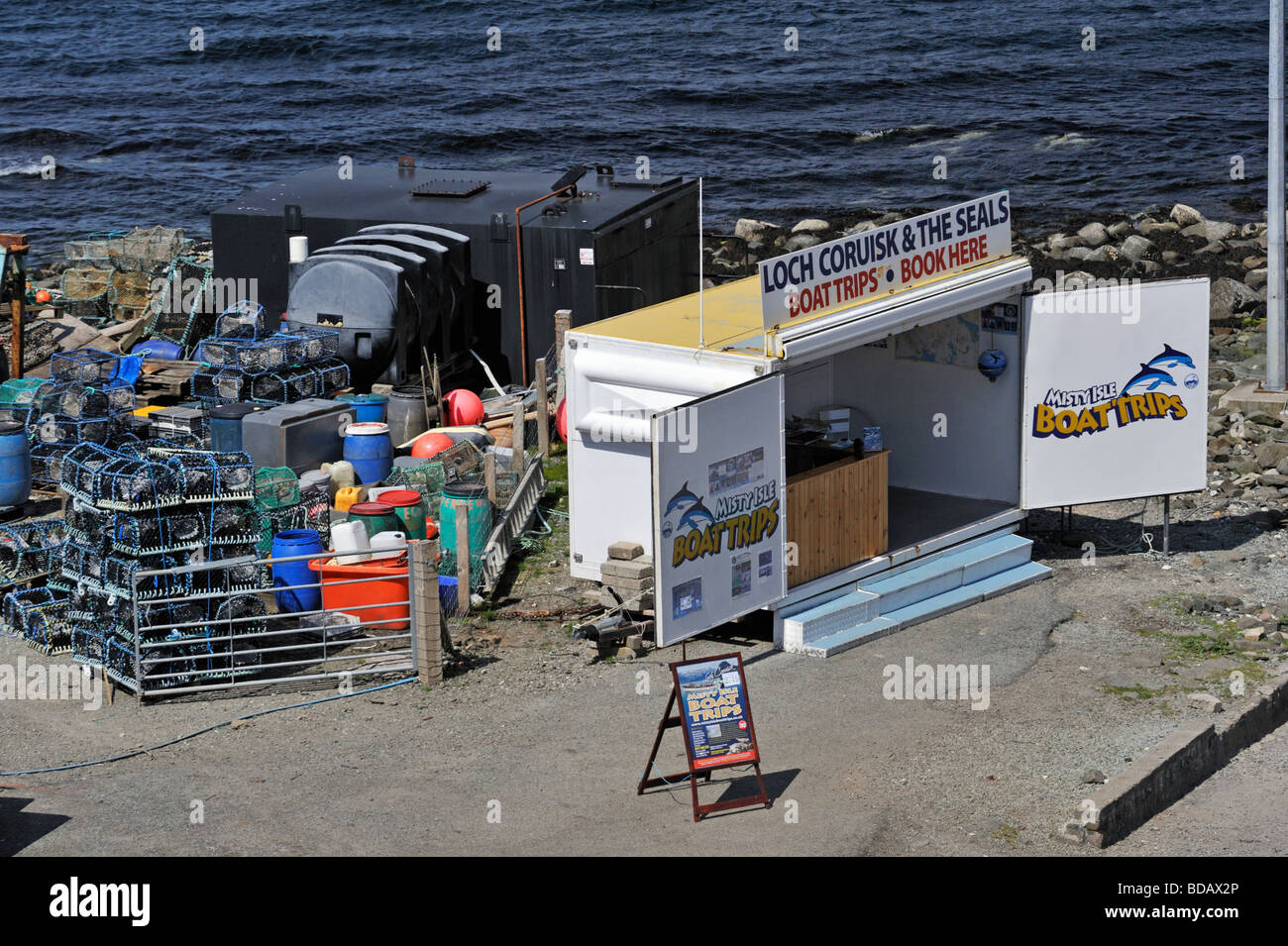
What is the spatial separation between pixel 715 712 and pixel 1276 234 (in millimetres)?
14483

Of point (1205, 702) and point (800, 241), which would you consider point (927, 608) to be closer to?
point (1205, 702)

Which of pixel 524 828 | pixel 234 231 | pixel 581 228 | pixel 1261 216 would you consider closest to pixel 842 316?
pixel 524 828

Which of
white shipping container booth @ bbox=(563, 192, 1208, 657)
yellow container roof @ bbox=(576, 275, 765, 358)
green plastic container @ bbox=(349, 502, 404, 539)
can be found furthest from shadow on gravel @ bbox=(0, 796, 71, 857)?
yellow container roof @ bbox=(576, 275, 765, 358)

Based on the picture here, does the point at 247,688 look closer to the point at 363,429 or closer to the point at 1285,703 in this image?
the point at 363,429

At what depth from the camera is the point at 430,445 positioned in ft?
68.3

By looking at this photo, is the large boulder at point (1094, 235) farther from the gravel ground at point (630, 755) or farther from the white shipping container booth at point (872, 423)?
the gravel ground at point (630, 755)

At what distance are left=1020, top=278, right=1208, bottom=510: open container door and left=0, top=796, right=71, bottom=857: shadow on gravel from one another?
423 inches

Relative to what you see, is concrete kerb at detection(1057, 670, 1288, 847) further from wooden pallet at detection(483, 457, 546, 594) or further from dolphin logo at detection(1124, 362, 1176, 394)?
wooden pallet at detection(483, 457, 546, 594)

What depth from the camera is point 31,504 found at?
66.1 feet

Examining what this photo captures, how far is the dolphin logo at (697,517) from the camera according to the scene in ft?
47.1

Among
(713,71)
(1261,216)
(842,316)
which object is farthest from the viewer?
(713,71)

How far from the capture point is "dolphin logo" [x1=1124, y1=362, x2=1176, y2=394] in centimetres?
1781

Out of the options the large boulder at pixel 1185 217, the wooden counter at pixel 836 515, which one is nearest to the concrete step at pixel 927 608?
the wooden counter at pixel 836 515

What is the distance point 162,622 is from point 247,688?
1037mm
